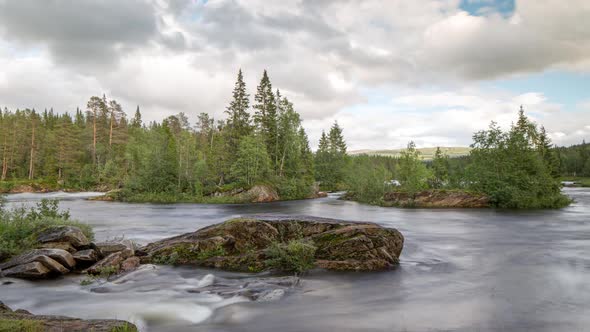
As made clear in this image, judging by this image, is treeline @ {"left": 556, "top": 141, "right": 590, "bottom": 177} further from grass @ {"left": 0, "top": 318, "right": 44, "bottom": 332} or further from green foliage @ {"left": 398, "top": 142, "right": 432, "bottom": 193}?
grass @ {"left": 0, "top": 318, "right": 44, "bottom": 332}

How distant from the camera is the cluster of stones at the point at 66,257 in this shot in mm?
11636

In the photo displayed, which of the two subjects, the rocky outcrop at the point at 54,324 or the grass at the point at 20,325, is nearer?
the grass at the point at 20,325

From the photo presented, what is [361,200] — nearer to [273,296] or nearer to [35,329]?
[273,296]

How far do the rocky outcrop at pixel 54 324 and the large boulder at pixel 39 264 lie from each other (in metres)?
5.61

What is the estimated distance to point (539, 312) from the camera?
8.97 meters

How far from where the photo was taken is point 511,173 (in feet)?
129

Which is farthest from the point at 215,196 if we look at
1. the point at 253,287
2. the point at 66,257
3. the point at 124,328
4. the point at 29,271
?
the point at 124,328

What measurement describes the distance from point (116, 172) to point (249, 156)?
3237 centimetres

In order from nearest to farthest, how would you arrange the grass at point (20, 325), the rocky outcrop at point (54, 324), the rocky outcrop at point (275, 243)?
1. the grass at point (20, 325)
2. the rocky outcrop at point (54, 324)
3. the rocky outcrop at point (275, 243)

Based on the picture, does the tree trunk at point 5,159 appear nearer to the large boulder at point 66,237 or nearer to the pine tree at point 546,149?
the large boulder at point 66,237

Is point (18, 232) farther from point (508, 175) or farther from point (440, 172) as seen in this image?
point (440, 172)

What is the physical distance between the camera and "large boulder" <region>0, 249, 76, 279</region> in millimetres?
11477

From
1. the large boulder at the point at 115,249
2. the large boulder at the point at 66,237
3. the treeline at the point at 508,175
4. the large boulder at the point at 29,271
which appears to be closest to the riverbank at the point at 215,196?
the treeline at the point at 508,175

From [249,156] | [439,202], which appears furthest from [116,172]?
[439,202]
